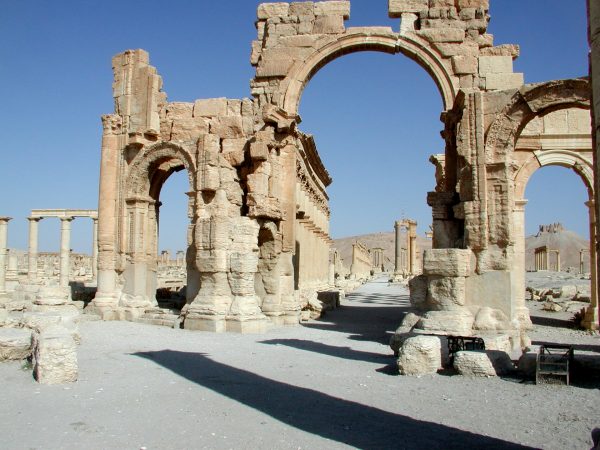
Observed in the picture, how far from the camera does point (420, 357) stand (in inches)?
285

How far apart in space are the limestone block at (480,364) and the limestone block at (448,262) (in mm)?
2070

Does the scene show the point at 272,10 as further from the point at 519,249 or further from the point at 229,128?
the point at 519,249

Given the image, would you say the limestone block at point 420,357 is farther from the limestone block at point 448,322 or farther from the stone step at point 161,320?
the stone step at point 161,320

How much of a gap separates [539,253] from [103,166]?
50.7 m

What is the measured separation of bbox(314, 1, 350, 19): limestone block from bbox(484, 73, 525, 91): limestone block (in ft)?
13.4

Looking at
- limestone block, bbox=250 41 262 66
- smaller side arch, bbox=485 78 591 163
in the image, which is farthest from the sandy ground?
limestone block, bbox=250 41 262 66

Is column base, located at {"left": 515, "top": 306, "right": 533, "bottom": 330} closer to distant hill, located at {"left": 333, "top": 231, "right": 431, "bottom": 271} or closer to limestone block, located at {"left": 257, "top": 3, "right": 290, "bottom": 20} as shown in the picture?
limestone block, located at {"left": 257, "top": 3, "right": 290, "bottom": 20}

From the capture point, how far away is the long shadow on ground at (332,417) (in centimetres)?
449

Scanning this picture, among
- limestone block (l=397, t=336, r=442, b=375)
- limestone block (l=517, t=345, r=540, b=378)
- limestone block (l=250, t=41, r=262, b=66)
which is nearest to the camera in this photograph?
limestone block (l=517, t=345, r=540, b=378)

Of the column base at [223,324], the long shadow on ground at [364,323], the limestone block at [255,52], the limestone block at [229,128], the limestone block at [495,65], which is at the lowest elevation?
the long shadow on ground at [364,323]

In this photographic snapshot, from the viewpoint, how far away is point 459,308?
8992mm

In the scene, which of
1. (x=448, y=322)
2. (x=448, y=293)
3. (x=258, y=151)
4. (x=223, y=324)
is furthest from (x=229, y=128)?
(x=448, y=322)

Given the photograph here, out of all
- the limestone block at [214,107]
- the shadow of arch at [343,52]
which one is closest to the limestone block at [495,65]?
the shadow of arch at [343,52]

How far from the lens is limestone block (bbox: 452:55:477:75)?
14273 mm
